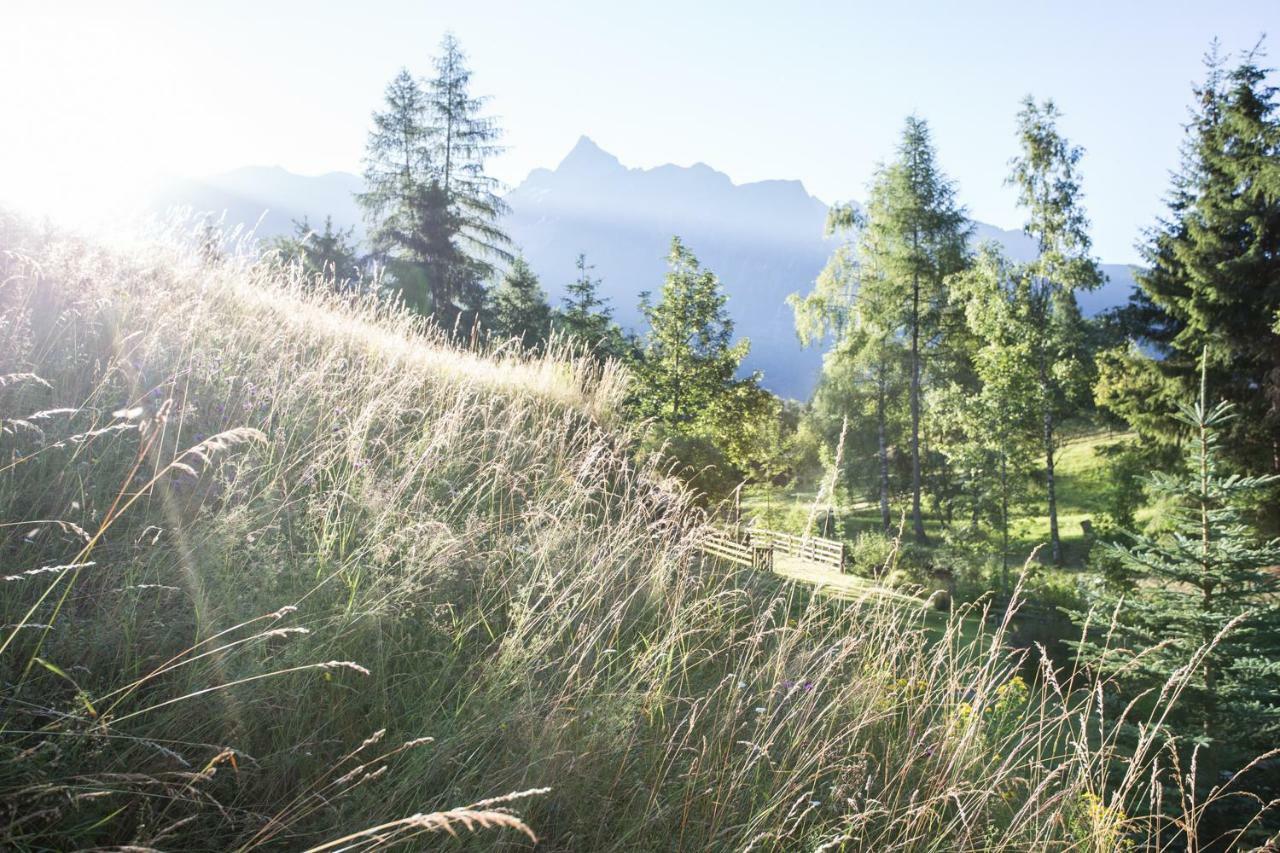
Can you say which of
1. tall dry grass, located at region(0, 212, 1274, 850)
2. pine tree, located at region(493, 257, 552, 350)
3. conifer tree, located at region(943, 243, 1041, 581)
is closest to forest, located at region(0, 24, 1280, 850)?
tall dry grass, located at region(0, 212, 1274, 850)

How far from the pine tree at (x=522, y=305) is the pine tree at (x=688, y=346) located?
10.6 metres

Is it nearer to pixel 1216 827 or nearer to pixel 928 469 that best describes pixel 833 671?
pixel 1216 827

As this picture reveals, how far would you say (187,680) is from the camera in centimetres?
183

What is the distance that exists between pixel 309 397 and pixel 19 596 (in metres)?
1.83

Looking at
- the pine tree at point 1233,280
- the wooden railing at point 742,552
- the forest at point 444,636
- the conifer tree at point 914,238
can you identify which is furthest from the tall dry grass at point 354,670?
the conifer tree at point 914,238

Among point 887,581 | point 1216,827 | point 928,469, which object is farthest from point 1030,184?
point 887,581

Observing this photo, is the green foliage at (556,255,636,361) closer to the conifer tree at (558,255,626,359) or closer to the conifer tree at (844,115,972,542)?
the conifer tree at (558,255,626,359)

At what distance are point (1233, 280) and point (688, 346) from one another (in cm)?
1461

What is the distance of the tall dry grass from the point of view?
5.35ft

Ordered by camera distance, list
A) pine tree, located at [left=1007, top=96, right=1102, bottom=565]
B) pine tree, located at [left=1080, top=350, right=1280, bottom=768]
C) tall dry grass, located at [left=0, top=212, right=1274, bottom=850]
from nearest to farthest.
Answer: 1. tall dry grass, located at [left=0, top=212, right=1274, bottom=850]
2. pine tree, located at [left=1080, top=350, right=1280, bottom=768]
3. pine tree, located at [left=1007, top=96, right=1102, bottom=565]

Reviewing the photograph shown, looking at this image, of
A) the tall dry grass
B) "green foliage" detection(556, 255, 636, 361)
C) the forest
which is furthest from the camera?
"green foliage" detection(556, 255, 636, 361)

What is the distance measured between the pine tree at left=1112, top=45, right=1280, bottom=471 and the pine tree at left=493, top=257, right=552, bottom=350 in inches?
982

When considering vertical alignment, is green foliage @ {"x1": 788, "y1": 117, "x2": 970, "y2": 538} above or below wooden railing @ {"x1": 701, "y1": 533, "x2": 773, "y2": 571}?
above

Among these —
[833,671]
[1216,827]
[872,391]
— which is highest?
[872,391]
